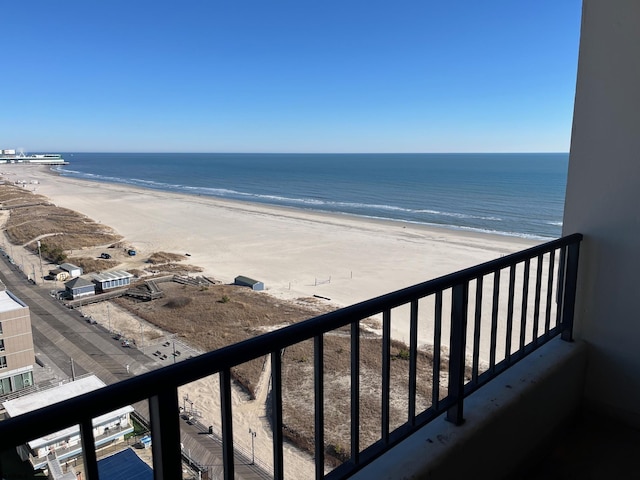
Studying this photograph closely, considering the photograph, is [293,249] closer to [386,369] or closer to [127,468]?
[127,468]

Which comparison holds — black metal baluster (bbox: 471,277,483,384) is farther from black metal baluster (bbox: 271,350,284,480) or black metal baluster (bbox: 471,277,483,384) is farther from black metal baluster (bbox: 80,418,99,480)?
black metal baluster (bbox: 80,418,99,480)

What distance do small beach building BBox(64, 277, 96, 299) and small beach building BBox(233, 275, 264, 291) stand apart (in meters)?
4.79

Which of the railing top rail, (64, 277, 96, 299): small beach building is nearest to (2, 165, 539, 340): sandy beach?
(64, 277, 96, 299): small beach building

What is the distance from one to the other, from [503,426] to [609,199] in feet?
4.61

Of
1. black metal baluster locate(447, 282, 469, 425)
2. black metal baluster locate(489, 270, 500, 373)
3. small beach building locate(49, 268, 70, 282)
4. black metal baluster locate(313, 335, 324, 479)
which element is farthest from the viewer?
small beach building locate(49, 268, 70, 282)

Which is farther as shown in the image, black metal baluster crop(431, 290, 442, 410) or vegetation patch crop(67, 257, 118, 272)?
vegetation patch crop(67, 257, 118, 272)

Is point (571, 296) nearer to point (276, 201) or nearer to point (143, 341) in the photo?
point (143, 341)

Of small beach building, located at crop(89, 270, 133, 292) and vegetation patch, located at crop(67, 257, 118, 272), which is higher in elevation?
small beach building, located at crop(89, 270, 133, 292)

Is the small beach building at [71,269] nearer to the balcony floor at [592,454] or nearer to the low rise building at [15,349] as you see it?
the low rise building at [15,349]

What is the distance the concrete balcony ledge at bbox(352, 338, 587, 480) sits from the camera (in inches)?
64.9

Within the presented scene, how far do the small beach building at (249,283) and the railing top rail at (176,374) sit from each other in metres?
15.3

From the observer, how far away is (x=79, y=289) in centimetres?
1536

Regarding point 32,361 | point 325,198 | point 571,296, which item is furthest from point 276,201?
point 571,296

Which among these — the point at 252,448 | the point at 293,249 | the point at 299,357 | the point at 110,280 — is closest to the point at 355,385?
the point at 252,448
